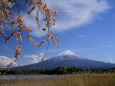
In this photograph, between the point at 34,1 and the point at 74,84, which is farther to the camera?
the point at 74,84

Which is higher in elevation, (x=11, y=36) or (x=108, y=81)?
(x=11, y=36)

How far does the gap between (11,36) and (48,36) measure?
0.91 metres

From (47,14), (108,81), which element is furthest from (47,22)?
(108,81)

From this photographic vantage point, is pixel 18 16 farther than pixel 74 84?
No

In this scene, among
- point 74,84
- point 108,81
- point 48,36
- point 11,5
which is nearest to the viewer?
point 11,5

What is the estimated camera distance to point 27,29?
598 cm

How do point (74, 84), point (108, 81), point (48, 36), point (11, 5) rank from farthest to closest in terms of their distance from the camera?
point (74, 84)
point (108, 81)
point (48, 36)
point (11, 5)

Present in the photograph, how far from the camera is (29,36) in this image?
247 inches

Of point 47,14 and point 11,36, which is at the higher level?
point 47,14

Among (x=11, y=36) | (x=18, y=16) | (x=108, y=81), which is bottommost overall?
(x=108, y=81)

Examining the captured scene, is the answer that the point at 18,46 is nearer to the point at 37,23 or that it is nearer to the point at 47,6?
the point at 37,23

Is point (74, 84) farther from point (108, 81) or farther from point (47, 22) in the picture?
point (47, 22)

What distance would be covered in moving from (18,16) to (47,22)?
70cm

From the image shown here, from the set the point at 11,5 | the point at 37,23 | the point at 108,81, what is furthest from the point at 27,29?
the point at 108,81
